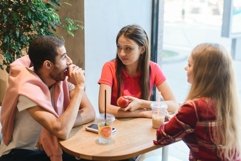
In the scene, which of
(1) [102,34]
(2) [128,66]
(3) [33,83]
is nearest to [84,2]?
(1) [102,34]

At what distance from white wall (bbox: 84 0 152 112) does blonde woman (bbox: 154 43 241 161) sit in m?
1.54

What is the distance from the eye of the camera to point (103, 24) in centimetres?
304

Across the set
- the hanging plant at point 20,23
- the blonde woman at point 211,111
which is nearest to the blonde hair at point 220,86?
the blonde woman at point 211,111

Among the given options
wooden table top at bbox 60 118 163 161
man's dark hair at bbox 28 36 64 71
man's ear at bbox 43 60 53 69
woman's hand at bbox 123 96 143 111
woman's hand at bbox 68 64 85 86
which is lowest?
wooden table top at bbox 60 118 163 161

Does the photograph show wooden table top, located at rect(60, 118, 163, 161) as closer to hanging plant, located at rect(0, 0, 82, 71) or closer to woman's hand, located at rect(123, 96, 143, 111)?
woman's hand, located at rect(123, 96, 143, 111)

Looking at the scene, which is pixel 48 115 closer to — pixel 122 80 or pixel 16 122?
pixel 16 122

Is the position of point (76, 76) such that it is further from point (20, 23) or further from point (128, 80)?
point (20, 23)

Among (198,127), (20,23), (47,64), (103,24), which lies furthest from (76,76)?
(103,24)

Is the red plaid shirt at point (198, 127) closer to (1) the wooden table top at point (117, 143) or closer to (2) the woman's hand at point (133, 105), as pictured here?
(1) the wooden table top at point (117, 143)

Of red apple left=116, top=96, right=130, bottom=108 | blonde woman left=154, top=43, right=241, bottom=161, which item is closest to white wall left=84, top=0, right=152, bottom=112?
red apple left=116, top=96, right=130, bottom=108

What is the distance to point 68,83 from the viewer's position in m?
2.03

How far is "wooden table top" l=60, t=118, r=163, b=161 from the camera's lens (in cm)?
158

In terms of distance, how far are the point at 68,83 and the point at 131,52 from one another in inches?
17.1

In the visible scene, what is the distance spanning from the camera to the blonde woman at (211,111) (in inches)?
60.3
